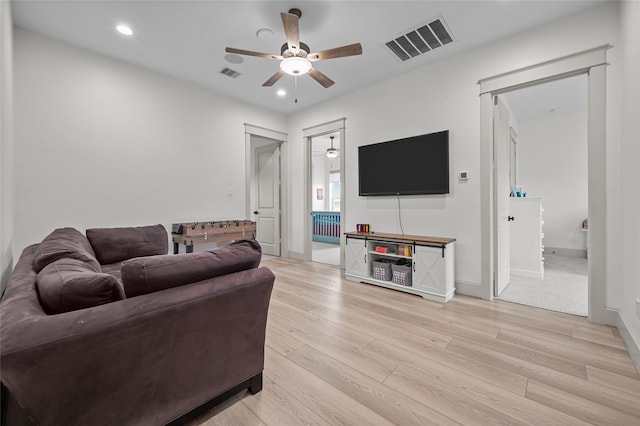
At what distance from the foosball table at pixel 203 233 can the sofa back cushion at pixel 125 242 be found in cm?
33

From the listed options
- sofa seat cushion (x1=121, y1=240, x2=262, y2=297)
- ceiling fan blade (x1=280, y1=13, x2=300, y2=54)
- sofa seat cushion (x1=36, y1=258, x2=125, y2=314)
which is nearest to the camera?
sofa seat cushion (x1=36, y1=258, x2=125, y2=314)

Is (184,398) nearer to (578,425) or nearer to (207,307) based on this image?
(207,307)

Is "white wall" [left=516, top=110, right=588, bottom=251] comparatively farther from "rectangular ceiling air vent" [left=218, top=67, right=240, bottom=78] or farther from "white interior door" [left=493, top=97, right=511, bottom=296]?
"rectangular ceiling air vent" [left=218, top=67, right=240, bottom=78]

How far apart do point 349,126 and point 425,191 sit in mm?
1834

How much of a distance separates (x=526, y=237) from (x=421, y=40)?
3291mm

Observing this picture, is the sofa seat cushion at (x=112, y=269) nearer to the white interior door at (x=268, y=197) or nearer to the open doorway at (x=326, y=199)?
the white interior door at (x=268, y=197)

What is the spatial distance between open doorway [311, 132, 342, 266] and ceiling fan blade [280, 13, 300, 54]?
367 centimetres

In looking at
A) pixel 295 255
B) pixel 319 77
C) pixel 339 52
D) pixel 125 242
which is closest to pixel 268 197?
pixel 295 255

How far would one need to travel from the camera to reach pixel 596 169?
253cm

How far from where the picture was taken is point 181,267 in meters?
1.31

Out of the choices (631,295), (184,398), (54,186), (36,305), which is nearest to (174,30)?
(54,186)

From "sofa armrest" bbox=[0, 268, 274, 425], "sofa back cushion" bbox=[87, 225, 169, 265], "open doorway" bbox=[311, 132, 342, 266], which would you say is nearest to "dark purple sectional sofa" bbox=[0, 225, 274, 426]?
"sofa armrest" bbox=[0, 268, 274, 425]

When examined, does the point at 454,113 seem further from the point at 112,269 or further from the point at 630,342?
the point at 112,269

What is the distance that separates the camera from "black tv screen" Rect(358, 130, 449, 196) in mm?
3502
